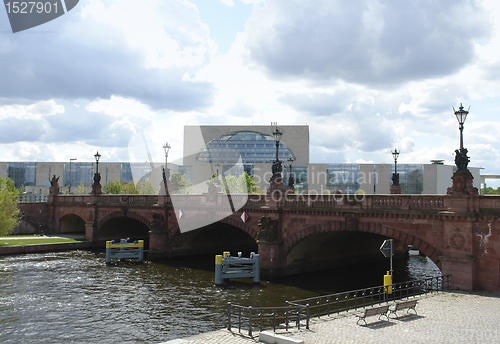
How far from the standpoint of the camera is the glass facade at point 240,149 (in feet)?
465

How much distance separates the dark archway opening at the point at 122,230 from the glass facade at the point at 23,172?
94.9 m

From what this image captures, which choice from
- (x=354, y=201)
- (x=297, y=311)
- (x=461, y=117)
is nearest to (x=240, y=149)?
(x=354, y=201)

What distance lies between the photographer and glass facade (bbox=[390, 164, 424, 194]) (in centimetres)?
12706

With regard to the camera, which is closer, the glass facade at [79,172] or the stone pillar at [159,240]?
the stone pillar at [159,240]

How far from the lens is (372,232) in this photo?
29.5 meters

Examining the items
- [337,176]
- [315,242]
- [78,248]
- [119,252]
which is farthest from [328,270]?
[337,176]

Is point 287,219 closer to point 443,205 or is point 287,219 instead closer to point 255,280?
point 255,280

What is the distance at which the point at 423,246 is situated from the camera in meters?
26.2

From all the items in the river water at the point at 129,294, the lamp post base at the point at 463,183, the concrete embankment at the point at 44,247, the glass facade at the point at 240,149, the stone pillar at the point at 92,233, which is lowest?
the river water at the point at 129,294

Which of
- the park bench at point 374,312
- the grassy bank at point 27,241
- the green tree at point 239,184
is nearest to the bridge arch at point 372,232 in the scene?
the park bench at point 374,312

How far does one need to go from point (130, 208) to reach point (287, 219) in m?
25.0

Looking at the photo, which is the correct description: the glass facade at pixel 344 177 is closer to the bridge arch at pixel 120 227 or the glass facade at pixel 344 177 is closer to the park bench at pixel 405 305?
the bridge arch at pixel 120 227

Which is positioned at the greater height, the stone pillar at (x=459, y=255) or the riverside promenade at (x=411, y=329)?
the stone pillar at (x=459, y=255)

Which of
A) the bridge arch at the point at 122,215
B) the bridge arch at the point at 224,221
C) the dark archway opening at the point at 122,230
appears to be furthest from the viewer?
the dark archway opening at the point at 122,230
